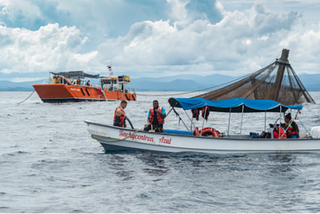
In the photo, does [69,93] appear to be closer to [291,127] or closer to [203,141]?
[203,141]

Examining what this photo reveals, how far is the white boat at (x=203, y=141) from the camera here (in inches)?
560

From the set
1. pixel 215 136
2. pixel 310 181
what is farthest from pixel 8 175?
pixel 310 181

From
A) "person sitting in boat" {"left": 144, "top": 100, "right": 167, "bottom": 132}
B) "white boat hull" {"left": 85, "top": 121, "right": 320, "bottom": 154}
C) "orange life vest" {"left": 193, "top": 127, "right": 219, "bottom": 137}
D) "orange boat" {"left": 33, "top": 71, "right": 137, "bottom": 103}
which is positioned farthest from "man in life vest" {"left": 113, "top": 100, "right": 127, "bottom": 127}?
"orange boat" {"left": 33, "top": 71, "right": 137, "bottom": 103}

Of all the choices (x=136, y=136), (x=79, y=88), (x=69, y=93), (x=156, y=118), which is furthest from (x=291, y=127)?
(x=79, y=88)

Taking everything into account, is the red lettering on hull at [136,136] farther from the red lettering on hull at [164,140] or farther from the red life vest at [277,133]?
the red life vest at [277,133]

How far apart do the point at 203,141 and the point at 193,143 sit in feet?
1.34

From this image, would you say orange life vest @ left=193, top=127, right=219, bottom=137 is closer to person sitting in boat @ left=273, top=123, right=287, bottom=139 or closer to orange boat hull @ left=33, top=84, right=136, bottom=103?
person sitting in boat @ left=273, top=123, right=287, bottom=139

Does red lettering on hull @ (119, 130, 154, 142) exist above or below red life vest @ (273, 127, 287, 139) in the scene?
below

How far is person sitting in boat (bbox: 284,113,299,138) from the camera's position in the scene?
14781mm

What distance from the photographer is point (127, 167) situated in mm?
12570

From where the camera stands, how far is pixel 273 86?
1692 cm

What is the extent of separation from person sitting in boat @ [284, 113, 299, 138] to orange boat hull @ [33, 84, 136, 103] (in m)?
42.4

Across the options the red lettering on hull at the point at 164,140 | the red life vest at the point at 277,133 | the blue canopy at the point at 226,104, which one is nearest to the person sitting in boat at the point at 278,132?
the red life vest at the point at 277,133

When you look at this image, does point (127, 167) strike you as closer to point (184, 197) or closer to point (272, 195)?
point (184, 197)
